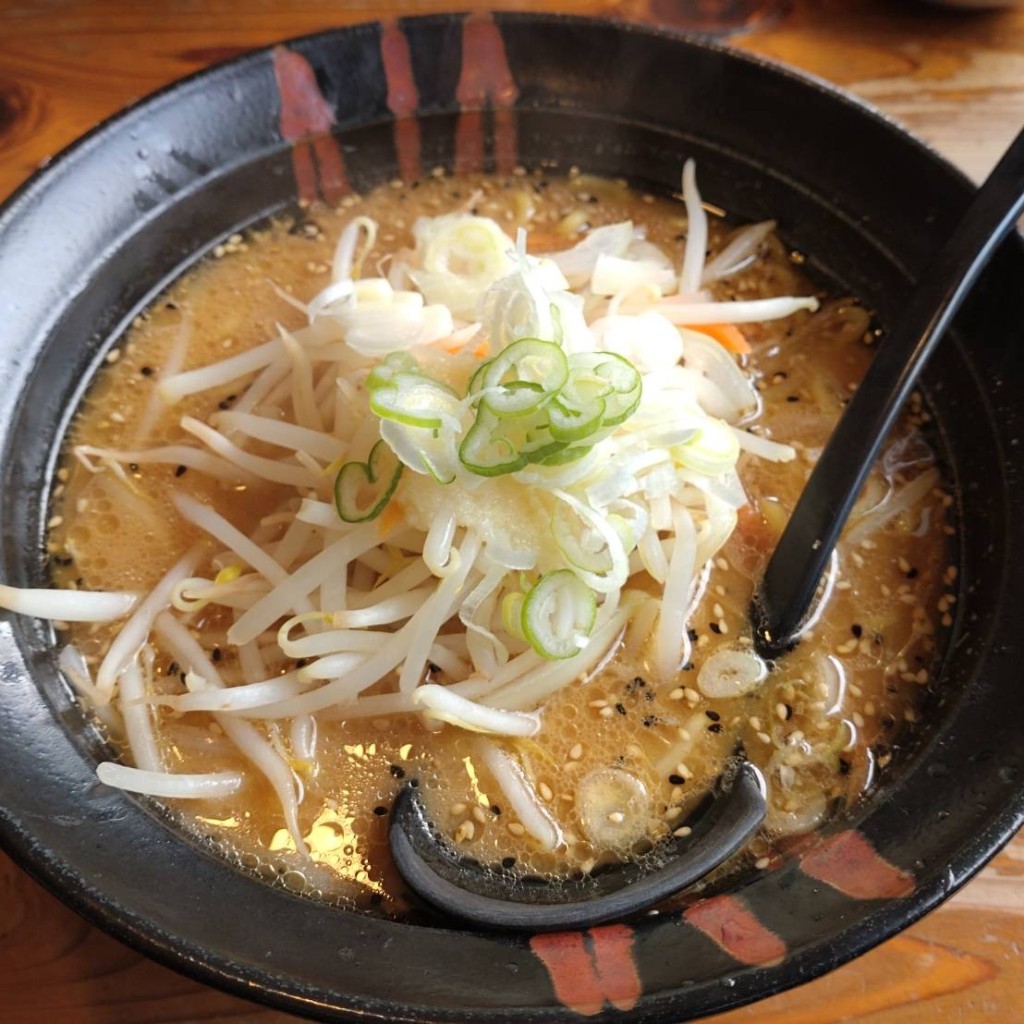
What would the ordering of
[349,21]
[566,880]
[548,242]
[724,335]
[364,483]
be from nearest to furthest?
[566,880] → [364,483] → [724,335] → [548,242] → [349,21]

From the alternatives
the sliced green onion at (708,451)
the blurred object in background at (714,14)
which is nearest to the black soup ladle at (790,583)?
the sliced green onion at (708,451)

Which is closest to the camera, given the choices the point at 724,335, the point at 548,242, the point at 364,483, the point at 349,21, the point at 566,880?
the point at 566,880

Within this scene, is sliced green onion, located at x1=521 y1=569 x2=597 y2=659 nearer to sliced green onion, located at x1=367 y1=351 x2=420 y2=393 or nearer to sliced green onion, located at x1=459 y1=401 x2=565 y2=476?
sliced green onion, located at x1=459 y1=401 x2=565 y2=476

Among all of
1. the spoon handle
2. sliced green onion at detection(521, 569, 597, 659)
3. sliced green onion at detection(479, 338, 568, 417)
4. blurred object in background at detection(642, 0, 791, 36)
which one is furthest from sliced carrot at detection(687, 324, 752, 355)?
blurred object in background at detection(642, 0, 791, 36)

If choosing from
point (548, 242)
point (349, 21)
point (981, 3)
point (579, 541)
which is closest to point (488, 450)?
point (579, 541)

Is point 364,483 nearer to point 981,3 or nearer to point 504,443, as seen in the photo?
point 504,443
